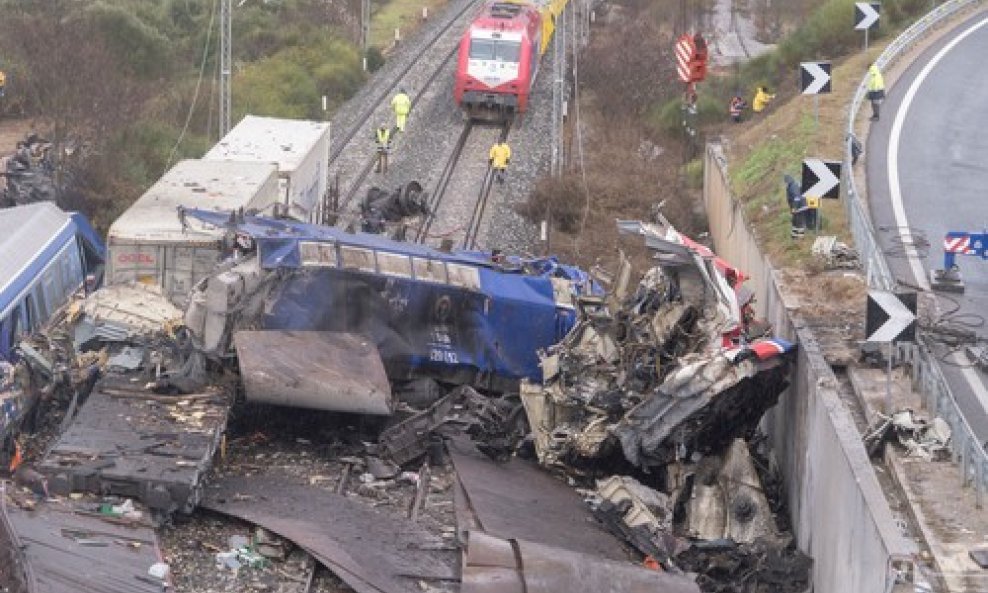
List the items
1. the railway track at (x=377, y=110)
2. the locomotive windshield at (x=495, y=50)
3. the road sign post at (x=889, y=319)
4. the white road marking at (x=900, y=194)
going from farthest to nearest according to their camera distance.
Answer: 1. the locomotive windshield at (x=495, y=50)
2. the railway track at (x=377, y=110)
3. the white road marking at (x=900, y=194)
4. the road sign post at (x=889, y=319)

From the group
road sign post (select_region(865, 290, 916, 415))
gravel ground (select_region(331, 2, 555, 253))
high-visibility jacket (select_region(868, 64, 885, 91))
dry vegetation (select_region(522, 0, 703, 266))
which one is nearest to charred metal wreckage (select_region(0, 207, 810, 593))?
road sign post (select_region(865, 290, 916, 415))

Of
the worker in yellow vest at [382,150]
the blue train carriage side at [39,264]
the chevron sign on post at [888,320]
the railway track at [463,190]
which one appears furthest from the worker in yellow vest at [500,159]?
the chevron sign on post at [888,320]

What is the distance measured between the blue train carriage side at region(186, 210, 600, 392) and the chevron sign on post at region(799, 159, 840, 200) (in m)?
3.20

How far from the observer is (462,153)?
34438 millimetres

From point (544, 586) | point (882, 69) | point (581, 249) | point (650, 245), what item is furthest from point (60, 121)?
point (544, 586)

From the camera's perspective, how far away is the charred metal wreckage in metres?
14.7

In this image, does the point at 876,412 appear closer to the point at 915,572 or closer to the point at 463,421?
the point at 915,572

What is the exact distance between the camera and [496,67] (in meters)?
36.7

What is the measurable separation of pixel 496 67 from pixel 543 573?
24.5 metres

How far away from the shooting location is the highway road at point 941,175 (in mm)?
17609

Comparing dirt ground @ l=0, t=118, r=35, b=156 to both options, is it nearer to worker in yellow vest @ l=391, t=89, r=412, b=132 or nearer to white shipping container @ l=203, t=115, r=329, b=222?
worker in yellow vest @ l=391, t=89, r=412, b=132

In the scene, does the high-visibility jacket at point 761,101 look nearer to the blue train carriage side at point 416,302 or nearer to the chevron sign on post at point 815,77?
the chevron sign on post at point 815,77

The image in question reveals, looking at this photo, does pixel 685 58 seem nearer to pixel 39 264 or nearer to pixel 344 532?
pixel 39 264

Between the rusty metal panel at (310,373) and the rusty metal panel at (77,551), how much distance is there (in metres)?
2.86
